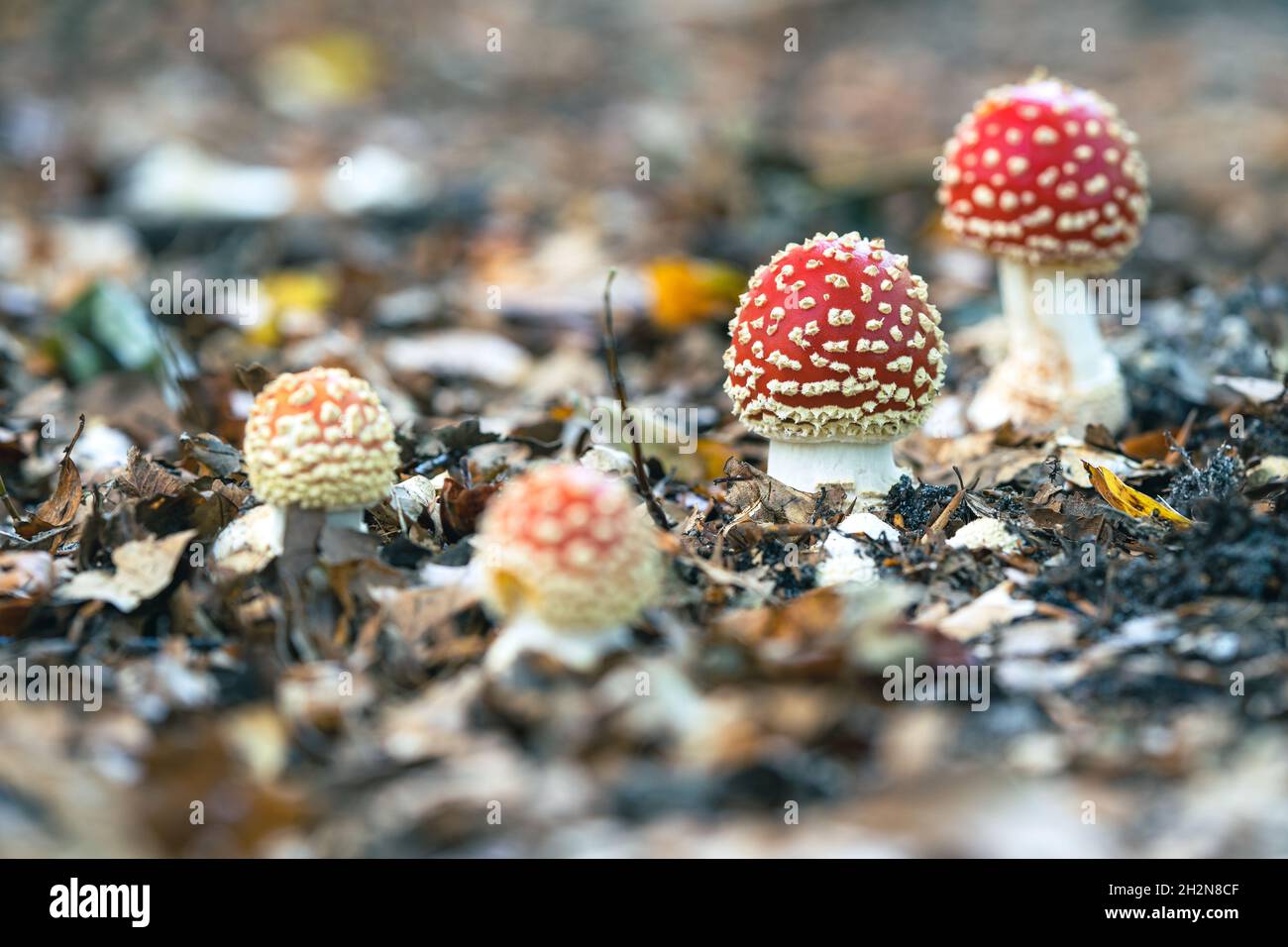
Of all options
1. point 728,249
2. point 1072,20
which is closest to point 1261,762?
point 728,249

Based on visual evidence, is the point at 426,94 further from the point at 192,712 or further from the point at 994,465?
the point at 192,712

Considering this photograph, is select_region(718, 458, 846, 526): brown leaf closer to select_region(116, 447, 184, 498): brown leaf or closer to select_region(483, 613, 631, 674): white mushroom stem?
select_region(483, 613, 631, 674): white mushroom stem

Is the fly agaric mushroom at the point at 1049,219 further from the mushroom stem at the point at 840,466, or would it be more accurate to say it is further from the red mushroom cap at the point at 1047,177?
the mushroom stem at the point at 840,466

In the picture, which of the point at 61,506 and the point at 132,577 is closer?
the point at 132,577

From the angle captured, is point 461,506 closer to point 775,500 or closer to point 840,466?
point 775,500

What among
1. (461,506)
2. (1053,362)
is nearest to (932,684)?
(461,506)
